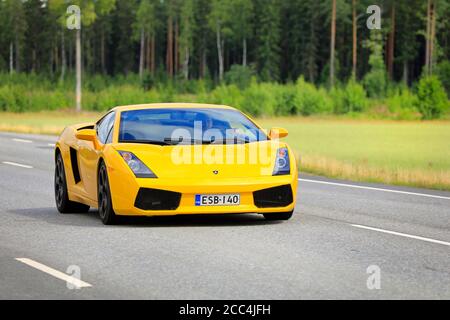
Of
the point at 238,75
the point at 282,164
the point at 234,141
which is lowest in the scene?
the point at 238,75

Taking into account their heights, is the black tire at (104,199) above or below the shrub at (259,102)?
above

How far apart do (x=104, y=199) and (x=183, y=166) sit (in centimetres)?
101

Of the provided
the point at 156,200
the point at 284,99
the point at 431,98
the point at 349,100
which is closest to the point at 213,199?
the point at 156,200

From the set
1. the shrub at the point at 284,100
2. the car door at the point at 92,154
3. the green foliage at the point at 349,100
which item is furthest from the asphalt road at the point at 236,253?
the green foliage at the point at 349,100

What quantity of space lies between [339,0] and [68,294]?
10602 cm

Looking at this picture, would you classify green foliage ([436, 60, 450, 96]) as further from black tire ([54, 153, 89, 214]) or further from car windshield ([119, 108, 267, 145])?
car windshield ([119, 108, 267, 145])

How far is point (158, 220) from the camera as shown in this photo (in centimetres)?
1295

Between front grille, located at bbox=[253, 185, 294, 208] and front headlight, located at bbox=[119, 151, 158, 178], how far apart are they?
1.14 metres

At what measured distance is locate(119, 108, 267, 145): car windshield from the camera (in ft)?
41.2

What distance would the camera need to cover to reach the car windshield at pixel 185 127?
41.2ft

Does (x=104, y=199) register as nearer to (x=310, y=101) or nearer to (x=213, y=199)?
(x=213, y=199)

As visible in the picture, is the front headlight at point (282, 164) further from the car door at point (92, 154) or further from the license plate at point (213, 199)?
the car door at point (92, 154)

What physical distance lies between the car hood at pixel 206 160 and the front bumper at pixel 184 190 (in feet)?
0.31
